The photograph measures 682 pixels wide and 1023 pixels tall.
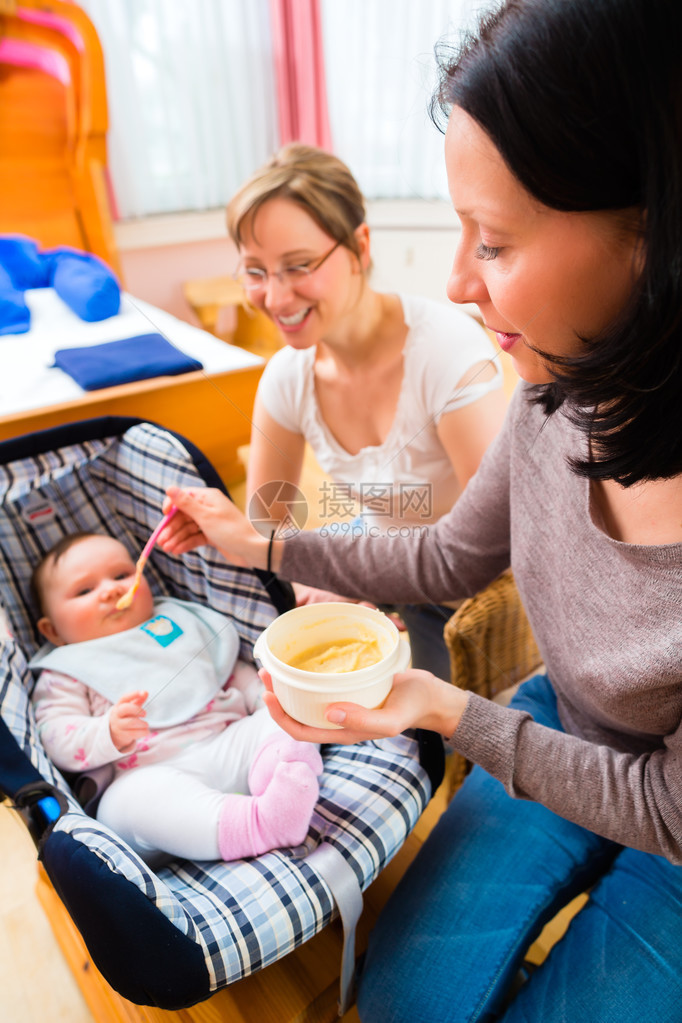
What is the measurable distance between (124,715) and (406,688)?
428mm

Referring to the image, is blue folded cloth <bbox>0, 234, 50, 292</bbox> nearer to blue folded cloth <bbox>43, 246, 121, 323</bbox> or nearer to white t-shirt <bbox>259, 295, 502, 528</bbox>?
blue folded cloth <bbox>43, 246, 121, 323</bbox>

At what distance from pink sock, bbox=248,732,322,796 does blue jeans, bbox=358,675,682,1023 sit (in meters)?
0.22

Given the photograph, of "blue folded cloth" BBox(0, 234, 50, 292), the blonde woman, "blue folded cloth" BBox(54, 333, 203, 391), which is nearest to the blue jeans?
the blonde woman

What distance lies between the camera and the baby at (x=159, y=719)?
0.75 metres

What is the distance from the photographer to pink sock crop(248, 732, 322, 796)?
0.77m

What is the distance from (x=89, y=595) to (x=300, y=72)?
1.72 metres

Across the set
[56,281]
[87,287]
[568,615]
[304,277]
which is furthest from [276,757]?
[56,281]

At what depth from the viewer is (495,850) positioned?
81 cm

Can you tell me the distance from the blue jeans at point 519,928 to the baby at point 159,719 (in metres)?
0.21

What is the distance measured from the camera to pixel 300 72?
1906 millimetres

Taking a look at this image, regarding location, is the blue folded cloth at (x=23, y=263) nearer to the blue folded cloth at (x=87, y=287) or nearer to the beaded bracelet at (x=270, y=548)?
the blue folded cloth at (x=87, y=287)

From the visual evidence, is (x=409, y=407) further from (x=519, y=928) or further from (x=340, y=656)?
(x=519, y=928)

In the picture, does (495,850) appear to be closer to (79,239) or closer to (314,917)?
(314,917)

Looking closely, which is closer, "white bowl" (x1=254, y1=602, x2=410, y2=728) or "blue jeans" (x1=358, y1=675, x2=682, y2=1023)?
"white bowl" (x1=254, y1=602, x2=410, y2=728)
